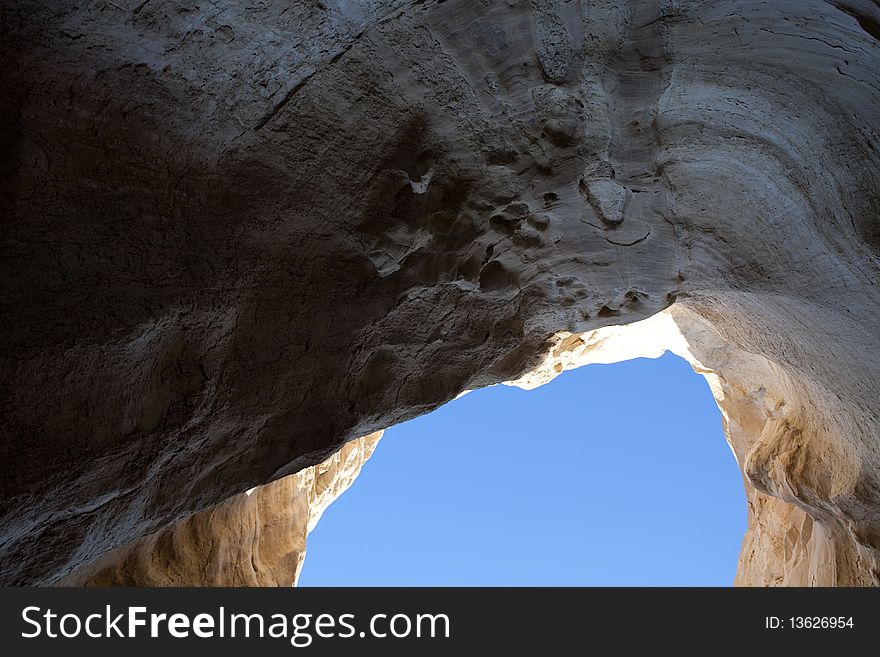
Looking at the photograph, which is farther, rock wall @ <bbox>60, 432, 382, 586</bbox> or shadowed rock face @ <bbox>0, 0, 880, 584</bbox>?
rock wall @ <bbox>60, 432, 382, 586</bbox>

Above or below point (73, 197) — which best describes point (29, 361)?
below

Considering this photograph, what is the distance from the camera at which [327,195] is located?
10.3ft

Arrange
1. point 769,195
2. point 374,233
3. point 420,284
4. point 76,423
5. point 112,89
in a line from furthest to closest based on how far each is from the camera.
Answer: point 420,284 → point 374,233 → point 769,195 → point 76,423 → point 112,89

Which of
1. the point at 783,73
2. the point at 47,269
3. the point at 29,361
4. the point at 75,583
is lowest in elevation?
the point at 75,583

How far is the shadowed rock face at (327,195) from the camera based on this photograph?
2.64 m

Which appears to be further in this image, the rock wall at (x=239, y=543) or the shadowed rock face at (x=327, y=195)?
the rock wall at (x=239, y=543)

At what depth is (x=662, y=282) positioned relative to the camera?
430cm

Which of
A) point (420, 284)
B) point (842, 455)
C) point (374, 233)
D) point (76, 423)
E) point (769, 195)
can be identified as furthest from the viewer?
point (842, 455)

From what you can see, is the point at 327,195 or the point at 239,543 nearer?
the point at 327,195

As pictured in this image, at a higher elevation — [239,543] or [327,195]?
[327,195]

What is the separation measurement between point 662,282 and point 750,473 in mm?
2605

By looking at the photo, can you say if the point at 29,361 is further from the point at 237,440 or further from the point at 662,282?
the point at 662,282

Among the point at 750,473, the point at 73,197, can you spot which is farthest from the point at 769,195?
the point at 750,473

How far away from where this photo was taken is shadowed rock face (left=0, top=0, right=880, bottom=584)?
2.64 m
